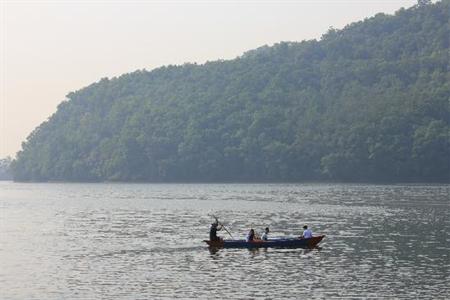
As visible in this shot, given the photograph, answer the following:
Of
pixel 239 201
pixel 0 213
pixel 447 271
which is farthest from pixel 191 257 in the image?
pixel 239 201

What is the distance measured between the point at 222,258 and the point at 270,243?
274 inches

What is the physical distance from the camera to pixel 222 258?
207 ft

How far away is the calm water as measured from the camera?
48531 mm

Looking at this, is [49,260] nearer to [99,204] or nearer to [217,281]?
[217,281]

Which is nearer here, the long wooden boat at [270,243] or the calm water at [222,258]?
the calm water at [222,258]

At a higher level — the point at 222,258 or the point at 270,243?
the point at 270,243

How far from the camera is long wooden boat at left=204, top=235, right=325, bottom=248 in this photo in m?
68.3

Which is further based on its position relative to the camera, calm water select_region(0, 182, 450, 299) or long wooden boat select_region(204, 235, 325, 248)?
long wooden boat select_region(204, 235, 325, 248)

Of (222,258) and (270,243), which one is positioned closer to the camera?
(222,258)

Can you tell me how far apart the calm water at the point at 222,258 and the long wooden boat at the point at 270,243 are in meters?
0.78

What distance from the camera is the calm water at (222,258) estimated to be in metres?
48.5

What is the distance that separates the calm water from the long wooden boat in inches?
30.5

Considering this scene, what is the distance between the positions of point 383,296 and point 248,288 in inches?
333

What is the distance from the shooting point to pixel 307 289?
159ft
